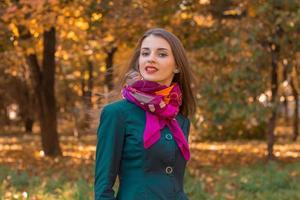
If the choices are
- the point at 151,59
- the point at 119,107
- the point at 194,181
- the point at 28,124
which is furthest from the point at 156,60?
the point at 28,124

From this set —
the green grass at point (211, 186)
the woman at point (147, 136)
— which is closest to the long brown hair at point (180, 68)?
the woman at point (147, 136)

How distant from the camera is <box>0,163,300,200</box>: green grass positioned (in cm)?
759

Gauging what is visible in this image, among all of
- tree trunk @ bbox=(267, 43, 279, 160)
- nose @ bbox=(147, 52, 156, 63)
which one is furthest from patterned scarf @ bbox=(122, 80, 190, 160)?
tree trunk @ bbox=(267, 43, 279, 160)

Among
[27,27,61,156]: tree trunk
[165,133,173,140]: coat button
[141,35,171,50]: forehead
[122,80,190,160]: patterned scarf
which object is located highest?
[141,35,171,50]: forehead

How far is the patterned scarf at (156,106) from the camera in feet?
8.76

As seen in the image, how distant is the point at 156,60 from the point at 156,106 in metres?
0.25

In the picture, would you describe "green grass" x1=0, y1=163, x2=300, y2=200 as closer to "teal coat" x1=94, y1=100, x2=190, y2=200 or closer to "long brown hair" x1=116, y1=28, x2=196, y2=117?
"long brown hair" x1=116, y1=28, x2=196, y2=117

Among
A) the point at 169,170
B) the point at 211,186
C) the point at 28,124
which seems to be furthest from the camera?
the point at 28,124

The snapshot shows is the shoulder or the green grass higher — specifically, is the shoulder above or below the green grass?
above

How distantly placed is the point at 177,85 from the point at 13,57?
16.5 metres

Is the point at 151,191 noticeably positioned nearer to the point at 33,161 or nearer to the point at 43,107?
the point at 33,161

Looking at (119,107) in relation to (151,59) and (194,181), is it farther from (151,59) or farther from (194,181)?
(194,181)

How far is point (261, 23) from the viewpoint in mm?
12094

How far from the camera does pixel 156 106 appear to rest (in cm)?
270
